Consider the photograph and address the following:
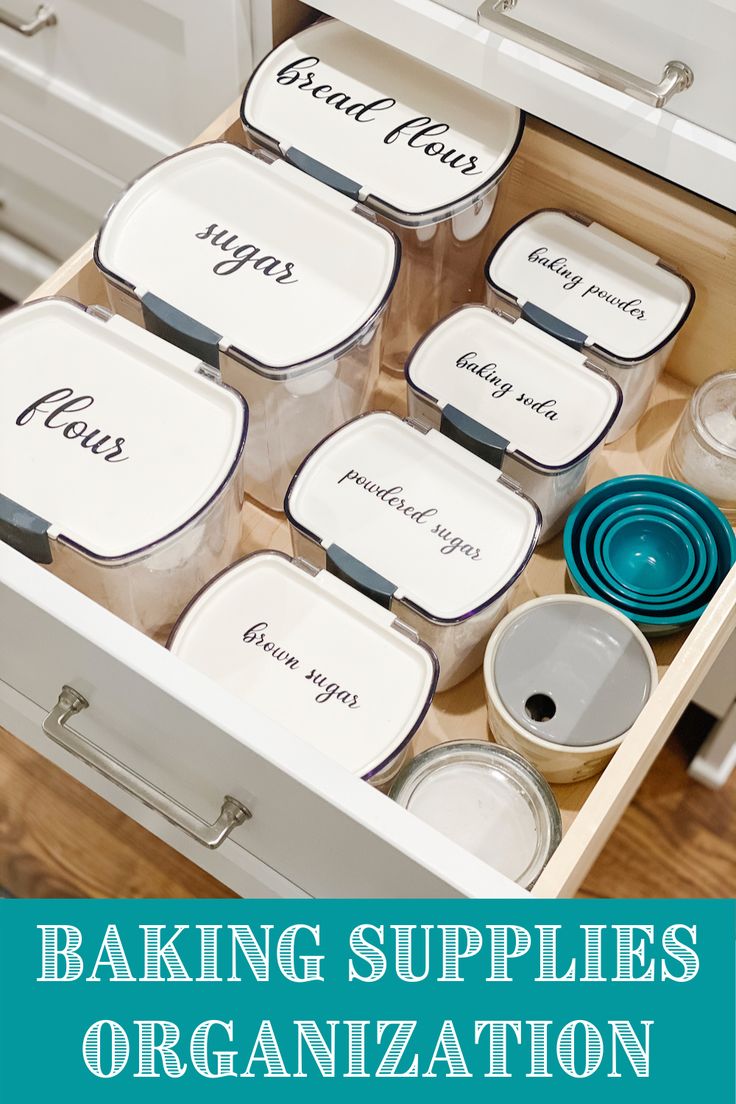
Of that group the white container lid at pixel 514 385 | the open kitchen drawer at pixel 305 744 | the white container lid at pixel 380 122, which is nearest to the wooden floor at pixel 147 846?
the open kitchen drawer at pixel 305 744

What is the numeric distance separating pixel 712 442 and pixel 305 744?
0.41 metres

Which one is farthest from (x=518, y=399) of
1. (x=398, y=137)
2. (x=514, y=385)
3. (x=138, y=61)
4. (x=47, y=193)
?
(x=47, y=193)

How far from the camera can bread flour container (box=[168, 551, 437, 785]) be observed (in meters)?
0.78

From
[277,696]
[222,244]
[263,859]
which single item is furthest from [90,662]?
[222,244]

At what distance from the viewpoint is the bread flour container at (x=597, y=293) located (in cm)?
92

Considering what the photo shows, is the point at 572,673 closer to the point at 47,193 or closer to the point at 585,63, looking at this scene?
the point at 585,63

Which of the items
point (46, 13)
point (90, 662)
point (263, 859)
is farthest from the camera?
point (46, 13)

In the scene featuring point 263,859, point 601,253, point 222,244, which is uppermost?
point 601,253

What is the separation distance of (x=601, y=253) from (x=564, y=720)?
0.36m

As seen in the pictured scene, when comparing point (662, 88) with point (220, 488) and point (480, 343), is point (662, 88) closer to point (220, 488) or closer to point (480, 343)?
point (480, 343)

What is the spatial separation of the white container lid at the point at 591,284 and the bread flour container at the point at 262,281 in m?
0.12

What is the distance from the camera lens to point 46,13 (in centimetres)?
111

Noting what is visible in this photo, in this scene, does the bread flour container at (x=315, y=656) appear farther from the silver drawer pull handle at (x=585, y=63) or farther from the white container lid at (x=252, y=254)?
the silver drawer pull handle at (x=585, y=63)

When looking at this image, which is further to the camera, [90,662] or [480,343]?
[480,343]
